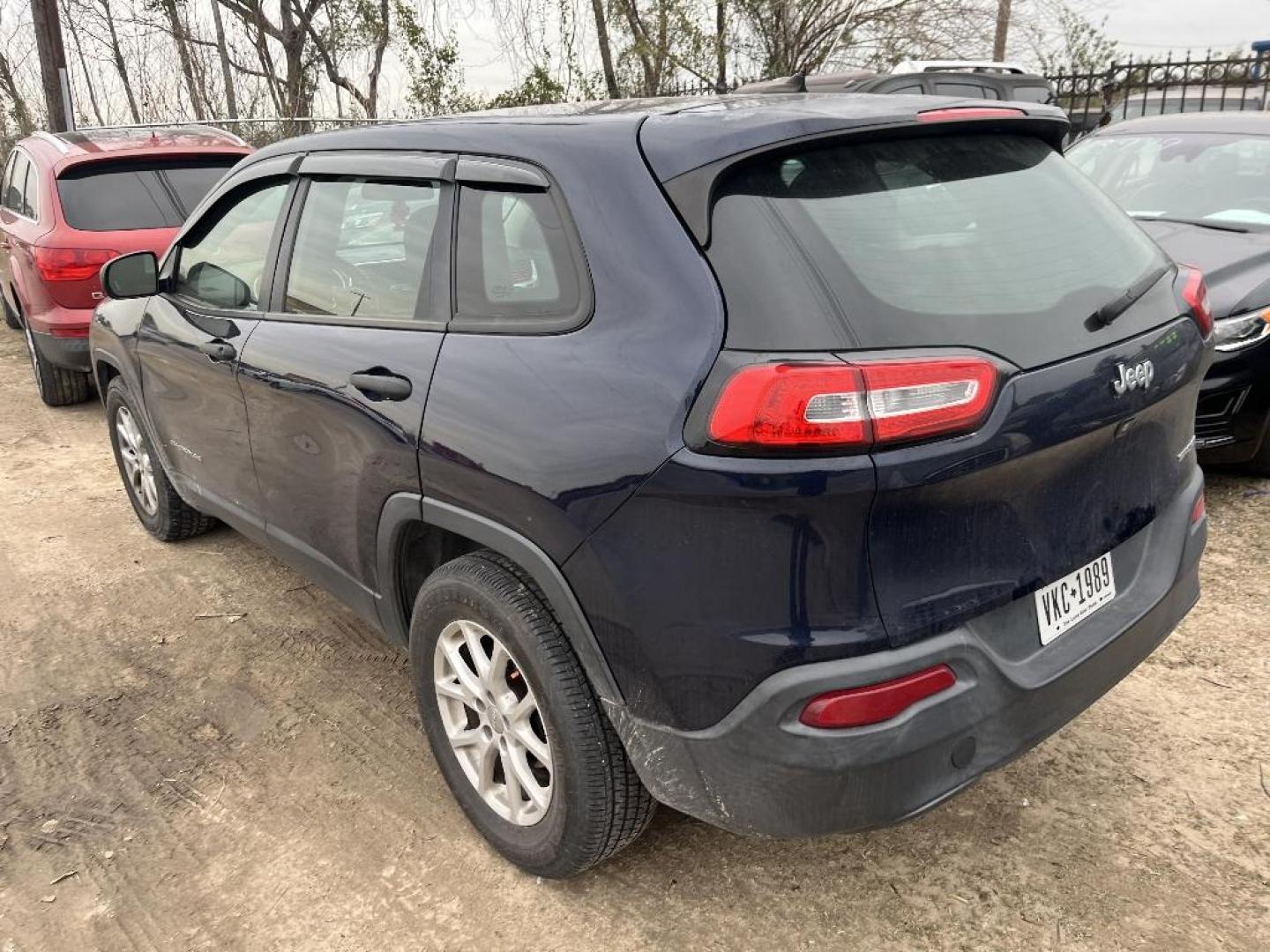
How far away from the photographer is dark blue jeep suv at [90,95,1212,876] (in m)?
1.79

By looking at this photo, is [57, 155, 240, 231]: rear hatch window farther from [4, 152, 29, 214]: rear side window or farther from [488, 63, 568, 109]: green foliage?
[488, 63, 568, 109]: green foliage

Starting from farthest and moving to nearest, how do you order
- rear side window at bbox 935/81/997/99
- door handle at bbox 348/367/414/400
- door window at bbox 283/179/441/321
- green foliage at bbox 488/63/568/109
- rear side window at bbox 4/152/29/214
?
green foliage at bbox 488/63/568/109
rear side window at bbox 935/81/997/99
rear side window at bbox 4/152/29/214
door window at bbox 283/179/441/321
door handle at bbox 348/367/414/400

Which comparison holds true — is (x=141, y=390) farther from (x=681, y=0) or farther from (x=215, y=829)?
(x=681, y=0)

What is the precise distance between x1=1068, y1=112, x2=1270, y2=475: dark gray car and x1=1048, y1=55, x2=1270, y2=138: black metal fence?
5.74m

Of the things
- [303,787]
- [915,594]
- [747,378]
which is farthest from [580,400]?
[303,787]

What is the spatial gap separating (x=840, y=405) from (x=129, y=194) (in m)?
5.98

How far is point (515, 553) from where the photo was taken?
2.14m

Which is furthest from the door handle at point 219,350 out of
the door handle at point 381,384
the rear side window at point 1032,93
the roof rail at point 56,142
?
the rear side window at point 1032,93

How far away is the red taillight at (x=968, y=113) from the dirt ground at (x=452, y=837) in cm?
165

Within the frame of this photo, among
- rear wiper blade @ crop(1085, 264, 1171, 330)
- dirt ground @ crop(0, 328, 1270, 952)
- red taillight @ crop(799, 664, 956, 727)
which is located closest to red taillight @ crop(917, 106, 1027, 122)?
rear wiper blade @ crop(1085, 264, 1171, 330)

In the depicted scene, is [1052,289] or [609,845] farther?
[609,845]

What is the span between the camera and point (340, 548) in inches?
114

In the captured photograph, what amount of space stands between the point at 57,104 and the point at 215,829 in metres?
12.4

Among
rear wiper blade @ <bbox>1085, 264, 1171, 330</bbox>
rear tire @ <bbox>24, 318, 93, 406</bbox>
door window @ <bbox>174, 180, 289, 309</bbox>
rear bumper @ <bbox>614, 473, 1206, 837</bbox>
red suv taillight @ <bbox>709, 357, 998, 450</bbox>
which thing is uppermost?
door window @ <bbox>174, 180, 289, 309</bbox>
